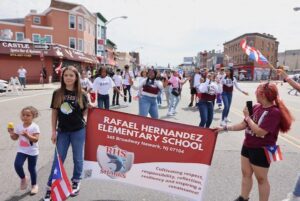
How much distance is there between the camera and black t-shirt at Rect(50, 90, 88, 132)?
12.5 feet

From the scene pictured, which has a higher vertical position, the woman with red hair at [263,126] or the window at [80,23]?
the window at [80,23]

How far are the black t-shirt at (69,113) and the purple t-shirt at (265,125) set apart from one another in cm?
208

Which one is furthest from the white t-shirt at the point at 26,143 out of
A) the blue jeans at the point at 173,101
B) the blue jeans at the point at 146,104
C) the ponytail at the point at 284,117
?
the blue jeans at the point at 173,101

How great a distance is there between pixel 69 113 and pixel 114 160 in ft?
2.72

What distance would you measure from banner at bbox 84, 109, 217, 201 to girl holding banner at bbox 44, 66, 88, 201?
191mm

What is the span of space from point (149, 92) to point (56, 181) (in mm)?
4063

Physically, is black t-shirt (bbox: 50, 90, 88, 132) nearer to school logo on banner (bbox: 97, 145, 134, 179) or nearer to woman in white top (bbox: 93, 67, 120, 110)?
school logo on banner (bbox: 97, 145, 134, 179)

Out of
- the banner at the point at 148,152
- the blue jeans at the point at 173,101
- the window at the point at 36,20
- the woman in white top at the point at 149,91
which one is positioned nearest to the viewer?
the banner at the point at 148,152

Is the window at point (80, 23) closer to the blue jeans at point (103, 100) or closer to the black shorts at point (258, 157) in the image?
the blue jeans at point (103, 100)

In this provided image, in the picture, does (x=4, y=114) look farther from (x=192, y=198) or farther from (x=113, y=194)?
(x=192, y=198)

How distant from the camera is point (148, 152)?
11.9ft

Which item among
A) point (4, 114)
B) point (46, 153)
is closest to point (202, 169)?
point (46, 153)

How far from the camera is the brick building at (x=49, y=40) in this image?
3288cm

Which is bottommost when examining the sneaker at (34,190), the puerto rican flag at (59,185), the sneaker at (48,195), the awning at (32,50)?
the sneaker at (34,190)
